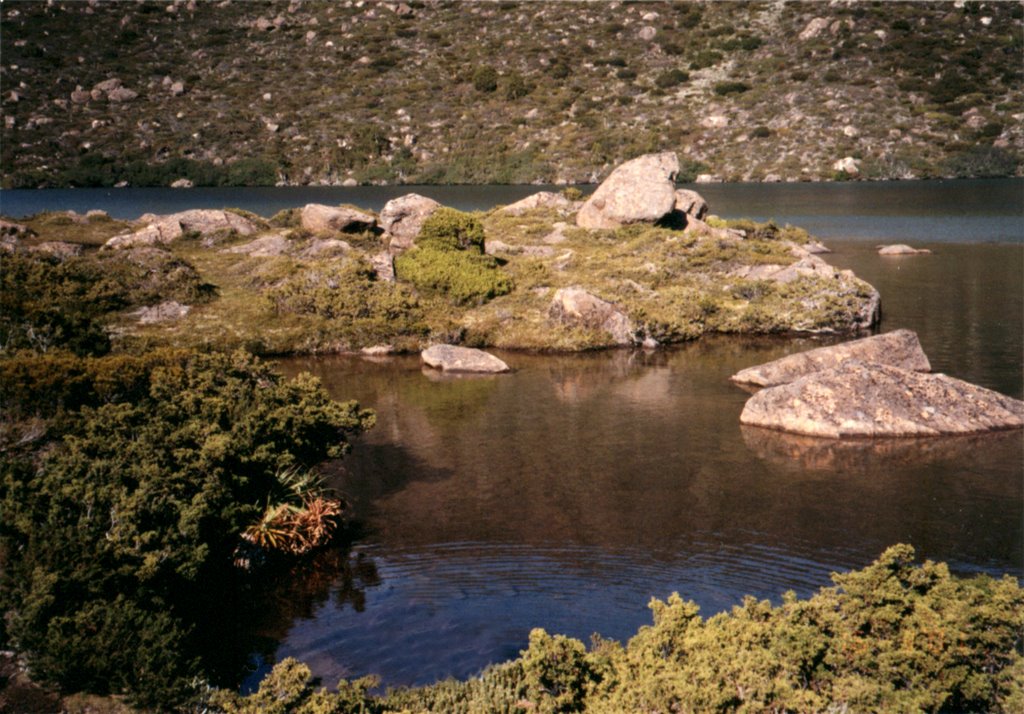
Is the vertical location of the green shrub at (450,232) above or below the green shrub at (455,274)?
above

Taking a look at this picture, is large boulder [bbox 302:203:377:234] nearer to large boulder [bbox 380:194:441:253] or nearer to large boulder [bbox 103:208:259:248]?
large boulder [bbox 380:194:441:253]

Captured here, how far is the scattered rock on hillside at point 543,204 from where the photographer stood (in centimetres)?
6988

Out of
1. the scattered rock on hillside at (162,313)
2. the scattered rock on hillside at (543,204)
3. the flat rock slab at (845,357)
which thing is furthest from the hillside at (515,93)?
the flat rock slab at (845,357)

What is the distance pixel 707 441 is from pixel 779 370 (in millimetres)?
7864

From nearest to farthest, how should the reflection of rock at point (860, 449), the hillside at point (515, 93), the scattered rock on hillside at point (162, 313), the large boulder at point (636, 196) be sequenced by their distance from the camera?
the reflection of rock at point (860, 449), the scattered rock on hillside at point (162, 313), the large boulder at point (636, 196), the hillside at point (515, 93)

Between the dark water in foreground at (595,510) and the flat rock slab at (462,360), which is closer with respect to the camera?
the dark water in foreground at (595,510)

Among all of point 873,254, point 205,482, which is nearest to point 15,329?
point 205,482

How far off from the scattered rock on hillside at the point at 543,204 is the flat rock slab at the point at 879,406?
138ft

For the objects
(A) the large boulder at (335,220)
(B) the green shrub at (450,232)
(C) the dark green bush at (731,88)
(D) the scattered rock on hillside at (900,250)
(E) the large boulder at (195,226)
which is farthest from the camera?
(C) the dark green bush at (731,88)

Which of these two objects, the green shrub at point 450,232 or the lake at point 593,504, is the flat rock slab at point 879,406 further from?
the green shrub at point 450,232

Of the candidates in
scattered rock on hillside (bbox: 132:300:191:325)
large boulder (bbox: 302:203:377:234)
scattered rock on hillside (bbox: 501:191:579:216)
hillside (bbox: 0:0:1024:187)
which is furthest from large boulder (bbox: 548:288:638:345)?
hillside (bbox: 0:0:1024:187)

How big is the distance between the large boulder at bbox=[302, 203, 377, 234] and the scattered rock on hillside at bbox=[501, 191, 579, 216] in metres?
12.9

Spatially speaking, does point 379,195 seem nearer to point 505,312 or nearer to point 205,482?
point 505,312

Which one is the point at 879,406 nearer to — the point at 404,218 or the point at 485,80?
the point at 404,218
